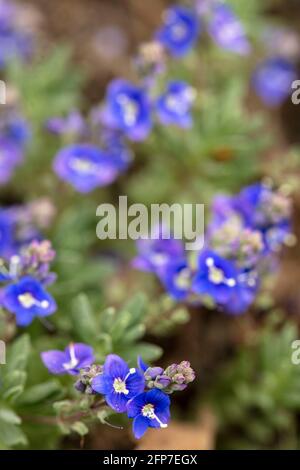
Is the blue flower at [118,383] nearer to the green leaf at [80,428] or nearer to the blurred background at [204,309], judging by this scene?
the green leaf at [80,428]

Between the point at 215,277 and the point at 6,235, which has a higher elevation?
the point at 6,235

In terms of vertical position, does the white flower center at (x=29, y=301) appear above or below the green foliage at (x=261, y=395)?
above

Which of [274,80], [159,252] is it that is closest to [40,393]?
[159,252]

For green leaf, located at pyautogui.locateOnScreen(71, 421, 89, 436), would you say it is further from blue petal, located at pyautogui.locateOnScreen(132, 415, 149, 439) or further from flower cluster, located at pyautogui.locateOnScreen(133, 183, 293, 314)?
flower cluster, located at pyautogui.locateOnScreen(133, 183, 293, 314)

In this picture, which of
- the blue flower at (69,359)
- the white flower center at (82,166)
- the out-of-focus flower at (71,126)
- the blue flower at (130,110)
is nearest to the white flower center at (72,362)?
the blue flower at (69,359)

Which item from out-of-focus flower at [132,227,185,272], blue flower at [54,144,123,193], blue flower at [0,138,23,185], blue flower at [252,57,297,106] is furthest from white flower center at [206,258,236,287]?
blue flower at [252,57,297,106]

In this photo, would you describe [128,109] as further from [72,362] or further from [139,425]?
[139,425]

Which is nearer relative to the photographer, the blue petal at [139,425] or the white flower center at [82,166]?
the blue petal at [139,425]

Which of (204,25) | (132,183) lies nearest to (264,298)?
(132,183)
